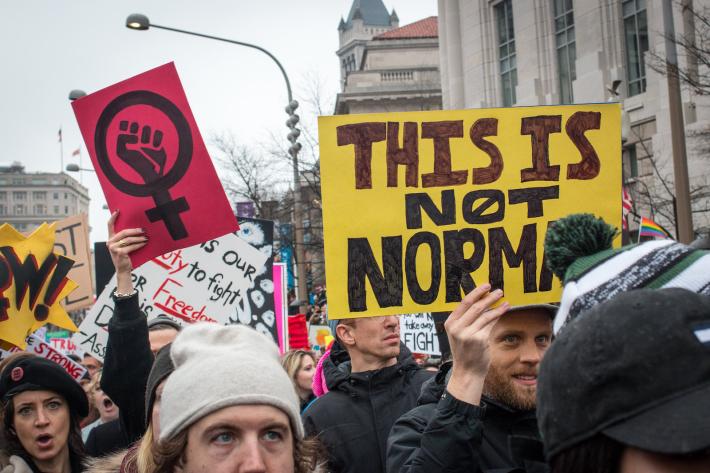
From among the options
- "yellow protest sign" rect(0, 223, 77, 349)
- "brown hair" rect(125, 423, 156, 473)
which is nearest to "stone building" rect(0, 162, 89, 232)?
"yellow protest sign" rect(0, 223, 77, 349)

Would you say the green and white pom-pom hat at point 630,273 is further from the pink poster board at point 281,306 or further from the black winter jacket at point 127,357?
the pink poster board at point 281,306

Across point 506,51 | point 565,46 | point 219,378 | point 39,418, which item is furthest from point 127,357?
point 506,51

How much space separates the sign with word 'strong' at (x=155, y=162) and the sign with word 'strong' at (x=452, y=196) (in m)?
0.98

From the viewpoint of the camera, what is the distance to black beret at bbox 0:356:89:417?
3990mm

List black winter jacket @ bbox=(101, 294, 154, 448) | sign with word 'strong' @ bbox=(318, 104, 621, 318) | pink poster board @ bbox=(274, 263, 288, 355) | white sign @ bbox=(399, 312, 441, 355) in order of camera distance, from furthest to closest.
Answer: pink poster board @ bbox=(274, 263, 288, 355)
white sign @ bbox=(399, 312, 441, 355)
black winter jacket @ bbox=(101, 294, 154, 448)
sign with word 'strong' @ bbox=(318, 104, 621, 318)

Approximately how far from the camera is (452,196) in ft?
10.9

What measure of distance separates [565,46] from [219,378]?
26.4m

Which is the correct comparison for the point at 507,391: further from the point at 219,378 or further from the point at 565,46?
the point at 565,46

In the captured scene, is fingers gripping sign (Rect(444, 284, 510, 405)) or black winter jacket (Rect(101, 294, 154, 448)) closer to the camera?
fingers gripping sign (Rect(444, 284, 510, 405))

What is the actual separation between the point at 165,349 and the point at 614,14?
23673 mm

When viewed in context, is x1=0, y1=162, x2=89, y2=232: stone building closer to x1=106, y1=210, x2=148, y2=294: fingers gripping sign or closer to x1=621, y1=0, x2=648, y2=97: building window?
x1=621, y1=0, x2=648, y2=97: building window

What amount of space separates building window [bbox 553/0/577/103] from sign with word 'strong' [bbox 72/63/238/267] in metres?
23.6

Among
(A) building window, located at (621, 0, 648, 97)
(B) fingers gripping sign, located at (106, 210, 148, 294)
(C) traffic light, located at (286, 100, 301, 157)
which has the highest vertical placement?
(A) building window, located at (621, 0, 648, 97)

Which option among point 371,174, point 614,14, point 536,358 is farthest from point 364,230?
point 614,14
